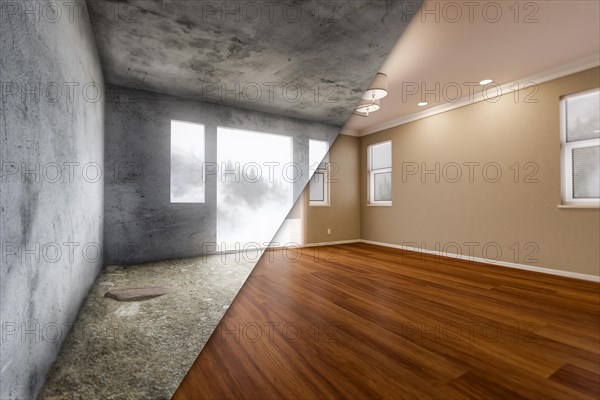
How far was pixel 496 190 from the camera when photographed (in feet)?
9.11

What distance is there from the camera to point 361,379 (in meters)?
0.90

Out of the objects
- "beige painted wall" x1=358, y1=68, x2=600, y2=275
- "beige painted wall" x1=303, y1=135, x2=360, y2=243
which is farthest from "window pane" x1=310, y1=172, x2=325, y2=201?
"beige painted wall" x1=303, y1=135, x2=360, y2=243

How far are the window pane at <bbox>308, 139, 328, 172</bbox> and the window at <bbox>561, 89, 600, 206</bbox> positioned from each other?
2787mm

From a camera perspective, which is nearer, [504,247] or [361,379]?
[361,379]

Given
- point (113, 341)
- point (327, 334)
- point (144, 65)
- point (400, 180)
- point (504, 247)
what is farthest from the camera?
point (400, 180)

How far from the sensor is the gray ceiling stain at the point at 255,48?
0.43 m

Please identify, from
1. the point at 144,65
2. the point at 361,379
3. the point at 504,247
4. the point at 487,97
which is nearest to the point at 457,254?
the point at 504,247

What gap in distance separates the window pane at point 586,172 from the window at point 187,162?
3.11 metres

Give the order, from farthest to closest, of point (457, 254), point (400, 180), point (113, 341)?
point (400, 180)
point (457, 254)
point (113, 341)

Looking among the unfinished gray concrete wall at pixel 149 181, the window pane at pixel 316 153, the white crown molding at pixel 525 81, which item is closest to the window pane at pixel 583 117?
the white crown molding at pixel 525 81

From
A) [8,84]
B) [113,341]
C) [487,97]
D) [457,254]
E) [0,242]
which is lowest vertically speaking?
[457,254]

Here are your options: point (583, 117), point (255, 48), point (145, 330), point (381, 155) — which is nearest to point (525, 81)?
point (583, 117)

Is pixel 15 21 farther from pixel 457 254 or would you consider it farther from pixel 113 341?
pixel 457 254

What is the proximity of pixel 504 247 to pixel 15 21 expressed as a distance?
3.50 m
